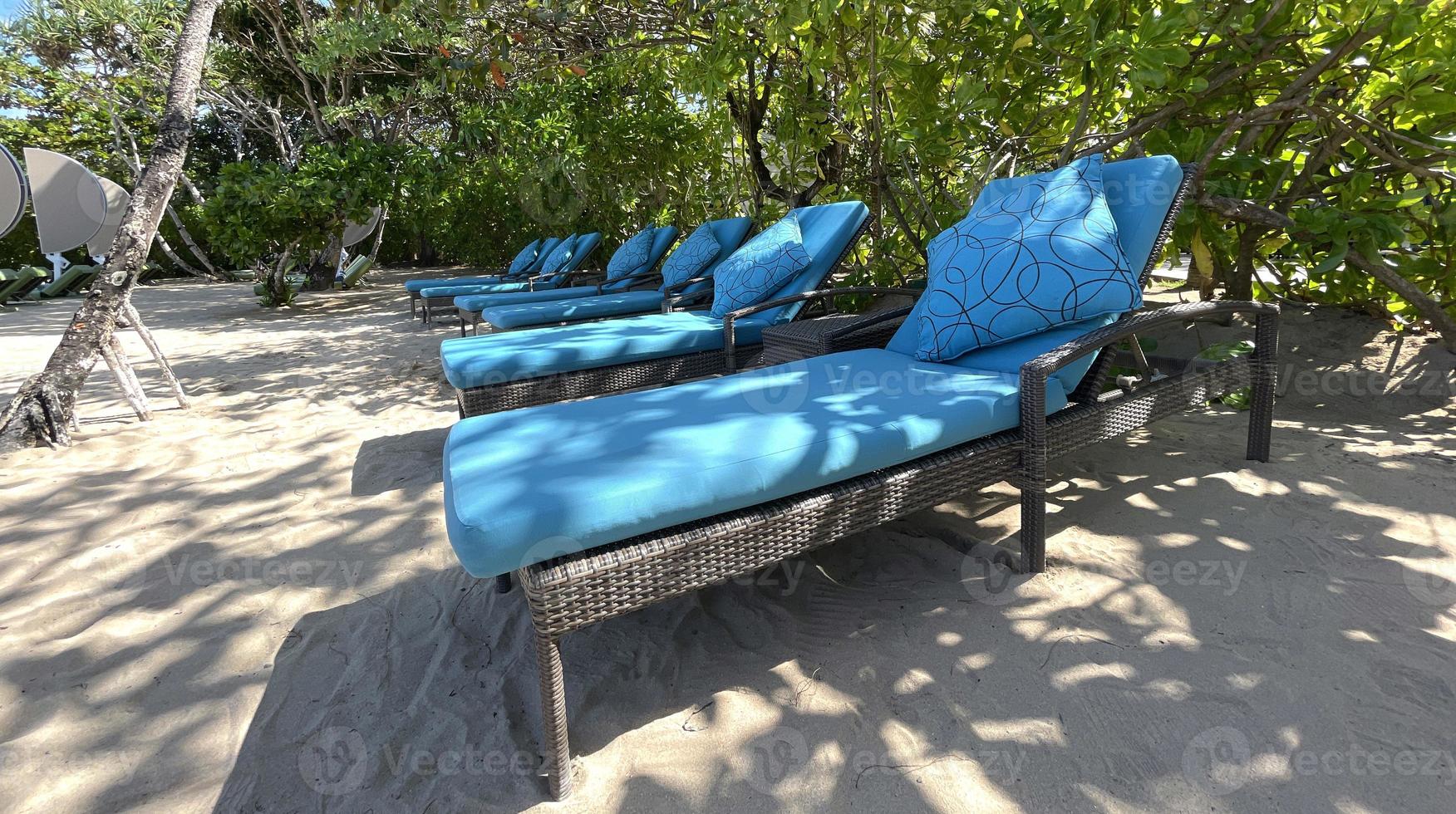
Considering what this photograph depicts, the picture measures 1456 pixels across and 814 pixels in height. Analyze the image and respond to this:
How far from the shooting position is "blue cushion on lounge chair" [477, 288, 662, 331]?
4715mm

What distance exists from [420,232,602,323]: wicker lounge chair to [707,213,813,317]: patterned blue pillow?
361 centimetres

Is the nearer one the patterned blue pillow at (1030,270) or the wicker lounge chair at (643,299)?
the patterned blue pillow at (1030,270)

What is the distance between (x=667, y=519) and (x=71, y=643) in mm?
1809

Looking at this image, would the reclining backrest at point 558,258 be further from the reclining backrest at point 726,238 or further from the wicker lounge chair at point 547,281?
the reclining backrest at point 726,238

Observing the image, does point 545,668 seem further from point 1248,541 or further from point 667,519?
point 1248,541

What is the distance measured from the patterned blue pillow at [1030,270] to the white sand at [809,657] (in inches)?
26.0

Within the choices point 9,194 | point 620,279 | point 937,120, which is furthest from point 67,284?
point 937,120

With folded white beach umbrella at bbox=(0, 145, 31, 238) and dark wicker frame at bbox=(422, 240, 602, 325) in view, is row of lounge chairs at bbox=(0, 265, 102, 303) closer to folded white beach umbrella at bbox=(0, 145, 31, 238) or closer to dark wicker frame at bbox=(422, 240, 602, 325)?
dark wicker frame at bbox=(422, 240, 602, 325)

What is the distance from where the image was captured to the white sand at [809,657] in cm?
139

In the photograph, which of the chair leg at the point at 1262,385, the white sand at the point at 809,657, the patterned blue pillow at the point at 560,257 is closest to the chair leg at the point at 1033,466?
the white sand at the point at 809,657

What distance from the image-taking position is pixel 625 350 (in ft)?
10.8

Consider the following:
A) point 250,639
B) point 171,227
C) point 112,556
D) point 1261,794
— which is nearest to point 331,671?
point 250,639

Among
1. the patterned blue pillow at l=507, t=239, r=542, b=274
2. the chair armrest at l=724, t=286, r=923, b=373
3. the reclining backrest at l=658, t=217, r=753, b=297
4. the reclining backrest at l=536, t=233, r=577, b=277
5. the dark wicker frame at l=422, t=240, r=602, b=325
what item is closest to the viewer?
the chair armrest at l=724, t=286, r=923, b=373

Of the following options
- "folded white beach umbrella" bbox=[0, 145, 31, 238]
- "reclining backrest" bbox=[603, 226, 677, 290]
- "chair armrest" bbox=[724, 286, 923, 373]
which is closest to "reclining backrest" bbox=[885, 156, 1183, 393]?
"chair armrest" bbox=[724, 286, 923, 373]
